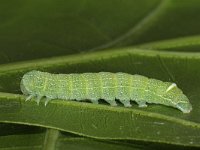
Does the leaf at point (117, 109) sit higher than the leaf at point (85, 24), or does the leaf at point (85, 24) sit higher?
the leaf at point (85, 24)

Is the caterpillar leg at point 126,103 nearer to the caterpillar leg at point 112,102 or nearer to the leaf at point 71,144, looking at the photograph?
the caterpillar leg at point 112,102

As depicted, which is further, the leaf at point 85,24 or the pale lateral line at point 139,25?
the pale lateral line at point 139,25

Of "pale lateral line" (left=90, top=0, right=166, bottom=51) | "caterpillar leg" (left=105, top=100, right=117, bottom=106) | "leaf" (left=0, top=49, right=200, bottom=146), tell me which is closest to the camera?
"leaf" (left=0, top=49, right=200, bottom=146)

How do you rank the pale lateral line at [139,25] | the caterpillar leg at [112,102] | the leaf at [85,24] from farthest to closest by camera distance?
the pale lateral line at [139,25] < the leaf at [85,24] < the caterpillar leg at [112,102]

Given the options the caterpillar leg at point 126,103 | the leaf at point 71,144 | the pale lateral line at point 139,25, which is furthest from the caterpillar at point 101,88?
the pale lateral line at point 139,25

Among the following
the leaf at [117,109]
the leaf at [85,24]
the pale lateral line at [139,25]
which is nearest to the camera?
the leaf at [117,109]

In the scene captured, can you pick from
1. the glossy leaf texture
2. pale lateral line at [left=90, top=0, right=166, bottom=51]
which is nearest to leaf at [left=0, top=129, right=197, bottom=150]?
the glossy leaf texture

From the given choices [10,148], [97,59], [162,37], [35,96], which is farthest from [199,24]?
[10,148]

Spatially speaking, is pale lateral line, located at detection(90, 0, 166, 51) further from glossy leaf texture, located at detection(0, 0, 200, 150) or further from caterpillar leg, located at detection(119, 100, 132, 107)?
caterpillar leg, located at detection(119, 100, 132, 107)
